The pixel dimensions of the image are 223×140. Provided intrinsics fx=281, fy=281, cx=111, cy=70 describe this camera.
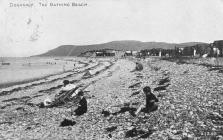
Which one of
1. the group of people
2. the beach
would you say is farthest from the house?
the group of people

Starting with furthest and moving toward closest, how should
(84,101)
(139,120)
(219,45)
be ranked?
(219,45)
(84,101)
(139,120)

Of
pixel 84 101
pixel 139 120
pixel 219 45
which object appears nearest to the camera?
pixel 139 120

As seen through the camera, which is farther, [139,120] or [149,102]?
[149,102]

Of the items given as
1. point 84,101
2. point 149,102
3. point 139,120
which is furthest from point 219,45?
point 139,120

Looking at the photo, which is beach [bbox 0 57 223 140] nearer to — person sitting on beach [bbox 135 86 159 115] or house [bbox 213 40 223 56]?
person sitting on beach [bbox 135 86 159 115]

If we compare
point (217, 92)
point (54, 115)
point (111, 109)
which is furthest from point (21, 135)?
point (217, 92)

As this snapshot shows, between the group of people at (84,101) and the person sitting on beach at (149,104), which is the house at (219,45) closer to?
the group of people at (84,101)

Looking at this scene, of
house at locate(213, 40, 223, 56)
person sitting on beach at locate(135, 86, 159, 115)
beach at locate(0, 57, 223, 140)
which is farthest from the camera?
house at locate(213, 40, 223, 56)

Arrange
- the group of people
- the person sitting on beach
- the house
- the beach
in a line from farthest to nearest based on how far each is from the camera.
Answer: the house → the group of people → the person sitting on beach → the beach

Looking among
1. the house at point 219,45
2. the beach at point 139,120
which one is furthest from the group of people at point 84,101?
the house at point 219,45

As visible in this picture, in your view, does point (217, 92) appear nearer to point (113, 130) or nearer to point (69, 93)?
point (113, 130)

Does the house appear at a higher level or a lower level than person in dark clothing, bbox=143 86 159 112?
higher

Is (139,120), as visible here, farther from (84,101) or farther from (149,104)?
(84,101)
